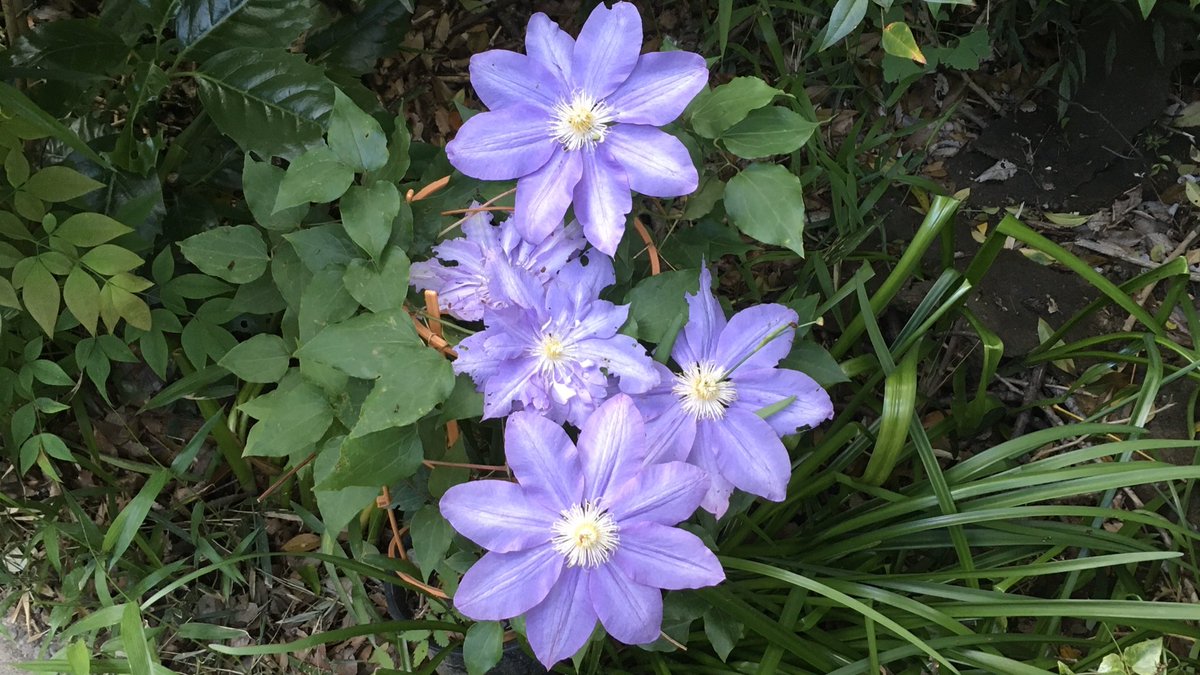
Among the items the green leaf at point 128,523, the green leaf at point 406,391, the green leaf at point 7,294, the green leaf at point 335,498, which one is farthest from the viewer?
the green leaf at point 128,523

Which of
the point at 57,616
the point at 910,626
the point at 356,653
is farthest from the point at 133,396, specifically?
the point at 910,626

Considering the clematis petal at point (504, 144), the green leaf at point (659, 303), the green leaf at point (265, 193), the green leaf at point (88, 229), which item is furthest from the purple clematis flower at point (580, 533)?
the green leaf at point (88, 229)

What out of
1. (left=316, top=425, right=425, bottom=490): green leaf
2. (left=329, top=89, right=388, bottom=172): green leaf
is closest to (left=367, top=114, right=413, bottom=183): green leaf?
(left=329, top=89, right=388, bottom=172): green leaf

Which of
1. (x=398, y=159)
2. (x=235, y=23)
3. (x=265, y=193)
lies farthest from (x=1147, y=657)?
(x=235, y=23)

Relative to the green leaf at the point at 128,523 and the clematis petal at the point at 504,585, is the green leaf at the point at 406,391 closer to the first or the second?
the clematis petal at the point at 504,585

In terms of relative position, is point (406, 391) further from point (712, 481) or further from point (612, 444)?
point (712, 481)

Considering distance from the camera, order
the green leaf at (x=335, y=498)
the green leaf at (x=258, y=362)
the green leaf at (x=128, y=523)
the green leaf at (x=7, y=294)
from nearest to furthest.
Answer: the green leaf at (x=335, y=498), the green leaf at (x=258, y=362), the green leaf at (x=7, y=294), the green leaf at (x=128, y=523)

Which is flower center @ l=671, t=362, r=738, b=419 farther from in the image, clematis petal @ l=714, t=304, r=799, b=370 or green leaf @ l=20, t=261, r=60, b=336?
green leaf @ l=20, t=261, r=60, b=336
